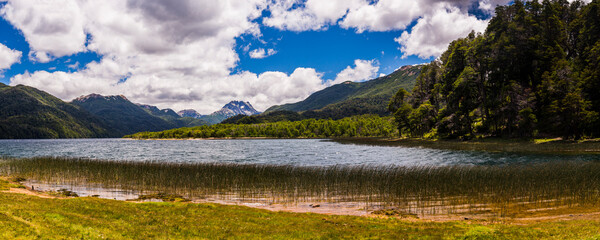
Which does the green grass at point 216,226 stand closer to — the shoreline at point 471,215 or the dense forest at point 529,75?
the shoreline at point 471,215

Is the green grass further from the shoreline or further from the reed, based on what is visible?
the reed

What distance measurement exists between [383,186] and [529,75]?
8955cm

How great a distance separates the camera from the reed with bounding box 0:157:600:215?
22.1 m

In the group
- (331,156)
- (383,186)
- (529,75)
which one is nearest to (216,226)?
(383,186)

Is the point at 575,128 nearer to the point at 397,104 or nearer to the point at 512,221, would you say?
the point at 512,221

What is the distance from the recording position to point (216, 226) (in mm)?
14898

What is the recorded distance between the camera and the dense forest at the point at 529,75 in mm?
69000

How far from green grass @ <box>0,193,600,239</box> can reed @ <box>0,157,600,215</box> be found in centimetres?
656

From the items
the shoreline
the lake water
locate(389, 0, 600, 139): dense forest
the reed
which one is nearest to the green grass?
the shoreline

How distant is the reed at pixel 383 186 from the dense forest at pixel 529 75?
50.3 m

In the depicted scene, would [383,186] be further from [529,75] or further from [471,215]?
[529,75]

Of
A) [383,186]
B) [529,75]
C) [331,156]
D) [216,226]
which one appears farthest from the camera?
[529,75]

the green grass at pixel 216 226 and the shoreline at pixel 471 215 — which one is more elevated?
the green grass at pixel 216 226

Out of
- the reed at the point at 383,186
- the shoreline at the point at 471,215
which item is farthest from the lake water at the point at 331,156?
the shoreline at the point at 471,215
